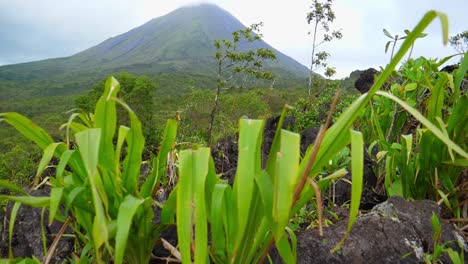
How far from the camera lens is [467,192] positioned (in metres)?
1.71

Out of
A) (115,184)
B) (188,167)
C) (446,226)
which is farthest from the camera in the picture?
(446,226)

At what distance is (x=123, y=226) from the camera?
903 mm

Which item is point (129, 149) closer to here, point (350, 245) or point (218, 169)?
point (350, 245)

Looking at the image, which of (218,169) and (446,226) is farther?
(218,169)

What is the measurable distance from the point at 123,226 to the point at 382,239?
945mm

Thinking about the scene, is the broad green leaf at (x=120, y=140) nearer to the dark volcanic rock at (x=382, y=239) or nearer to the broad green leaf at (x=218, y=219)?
the broad green leaf at (x=218, y=219)

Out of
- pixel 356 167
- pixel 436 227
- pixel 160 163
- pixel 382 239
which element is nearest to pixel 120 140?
pixel 160 163

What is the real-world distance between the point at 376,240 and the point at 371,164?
3.29 ft

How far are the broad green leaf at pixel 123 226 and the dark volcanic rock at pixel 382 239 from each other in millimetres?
632

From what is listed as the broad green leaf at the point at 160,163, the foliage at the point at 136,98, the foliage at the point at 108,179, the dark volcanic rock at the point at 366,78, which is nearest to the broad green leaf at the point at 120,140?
the foliage at the point at 108,179

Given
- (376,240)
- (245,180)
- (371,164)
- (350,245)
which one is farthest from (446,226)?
(245,180)

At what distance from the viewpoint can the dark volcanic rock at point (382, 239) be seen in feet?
4.13

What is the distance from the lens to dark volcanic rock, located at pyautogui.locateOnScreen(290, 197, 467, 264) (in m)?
1.26

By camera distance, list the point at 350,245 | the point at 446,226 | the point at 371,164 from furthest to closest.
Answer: the point at 371,164 → the point at 446,226 → the point at 350,245
